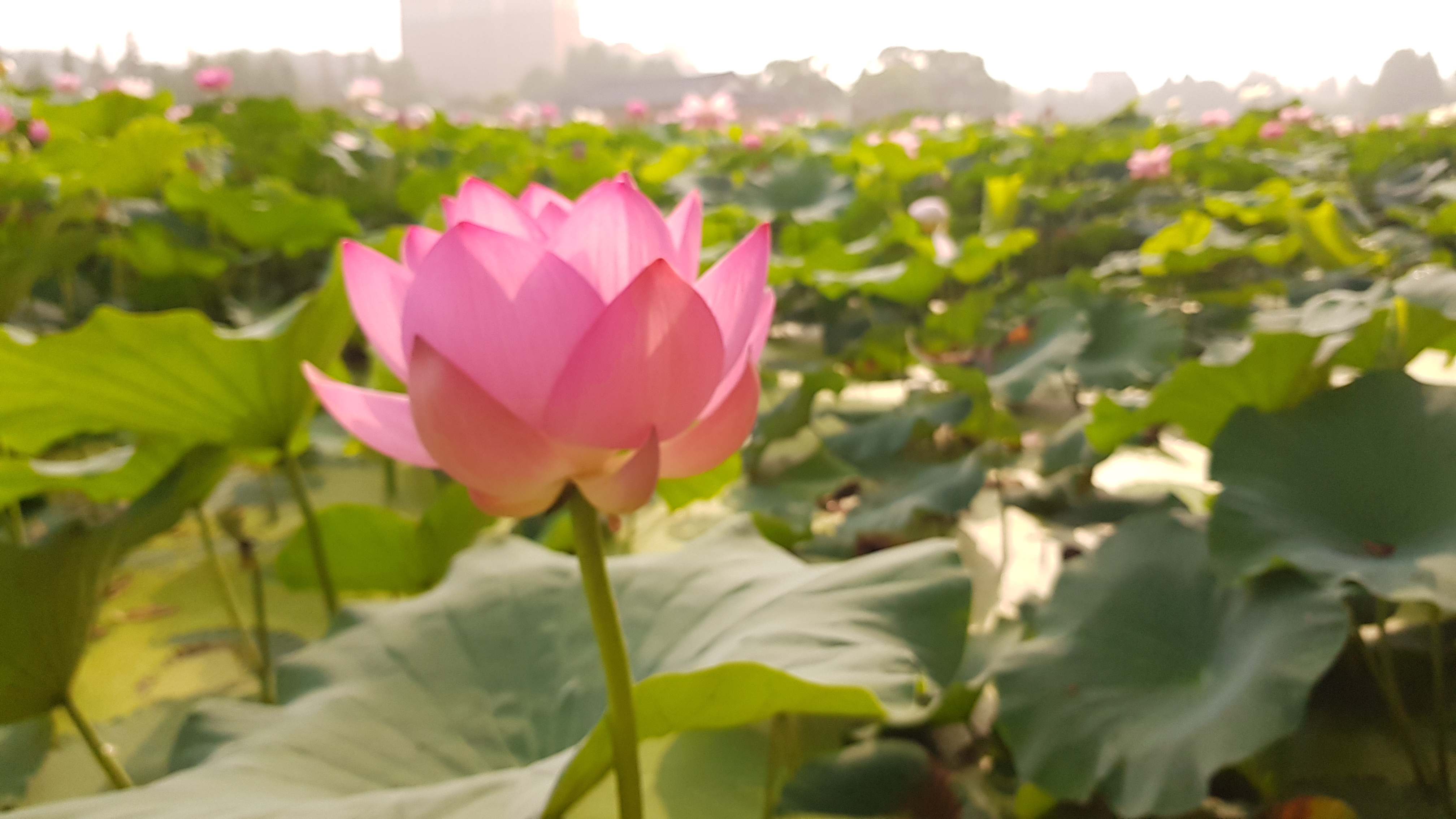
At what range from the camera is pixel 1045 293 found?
154 centimetres

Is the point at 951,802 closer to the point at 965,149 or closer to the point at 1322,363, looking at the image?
the point at 1322,363

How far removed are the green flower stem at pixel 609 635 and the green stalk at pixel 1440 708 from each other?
1.62 feet

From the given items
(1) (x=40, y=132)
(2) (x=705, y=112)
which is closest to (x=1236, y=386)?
(1) (x=40, y=132)

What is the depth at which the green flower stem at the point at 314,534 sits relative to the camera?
0.69 metres

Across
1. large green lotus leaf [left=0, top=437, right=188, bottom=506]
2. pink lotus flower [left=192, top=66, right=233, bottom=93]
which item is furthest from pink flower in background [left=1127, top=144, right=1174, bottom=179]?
pink lotus flower [left=192, top=66, right=233, bottom=93]

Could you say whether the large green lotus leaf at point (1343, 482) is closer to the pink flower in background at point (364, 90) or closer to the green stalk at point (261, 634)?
the green stalk at point (261, 634)

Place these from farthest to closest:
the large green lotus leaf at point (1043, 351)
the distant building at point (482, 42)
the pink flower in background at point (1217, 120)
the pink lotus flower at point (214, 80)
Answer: the distant building at point (482, 42) → the pink flower in background at point (1217, 120) → the pink lotus flower at point (214, 80) → the large green lotus leaf at point (1043, 351)

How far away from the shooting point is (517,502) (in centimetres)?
32

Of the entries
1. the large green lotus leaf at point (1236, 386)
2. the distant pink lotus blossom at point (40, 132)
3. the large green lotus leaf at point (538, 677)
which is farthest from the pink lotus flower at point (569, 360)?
the distant pink lotus blossom at point (40, 132)

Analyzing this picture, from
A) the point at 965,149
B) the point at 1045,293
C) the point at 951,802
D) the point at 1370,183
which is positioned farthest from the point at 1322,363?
the point at 1370,183

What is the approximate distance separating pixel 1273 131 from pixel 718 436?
4090 millimetres

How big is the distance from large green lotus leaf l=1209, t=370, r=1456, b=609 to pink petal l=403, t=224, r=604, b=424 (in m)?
0.50

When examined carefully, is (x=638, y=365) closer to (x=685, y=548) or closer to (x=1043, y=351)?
(x=685, y=548)

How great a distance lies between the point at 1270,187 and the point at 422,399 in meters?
2.24
